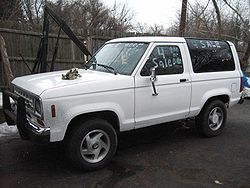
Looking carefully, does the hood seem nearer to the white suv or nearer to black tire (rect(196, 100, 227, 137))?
the white suv

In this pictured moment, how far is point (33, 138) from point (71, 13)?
2243 cm

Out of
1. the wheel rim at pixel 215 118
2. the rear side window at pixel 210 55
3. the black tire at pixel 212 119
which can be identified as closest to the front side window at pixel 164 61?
the rear side window at pixel 210 55

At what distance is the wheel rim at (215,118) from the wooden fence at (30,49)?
239 inches

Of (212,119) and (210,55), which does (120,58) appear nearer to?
(210,55)

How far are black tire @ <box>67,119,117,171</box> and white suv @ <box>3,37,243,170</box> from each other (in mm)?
14

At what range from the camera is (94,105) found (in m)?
4.38

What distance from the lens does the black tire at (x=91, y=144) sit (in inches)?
170

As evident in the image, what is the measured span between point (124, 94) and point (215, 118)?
2.39 m

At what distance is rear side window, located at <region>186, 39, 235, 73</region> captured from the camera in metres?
5.71

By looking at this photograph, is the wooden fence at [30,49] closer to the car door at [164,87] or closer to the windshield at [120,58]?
the windshield at [120,58]

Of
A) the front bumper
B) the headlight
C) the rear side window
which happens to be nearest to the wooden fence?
the front bumper

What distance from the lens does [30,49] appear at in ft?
32.7

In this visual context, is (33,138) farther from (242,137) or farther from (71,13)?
(71,13)

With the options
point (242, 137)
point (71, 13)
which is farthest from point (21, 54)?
point (71, 13)
